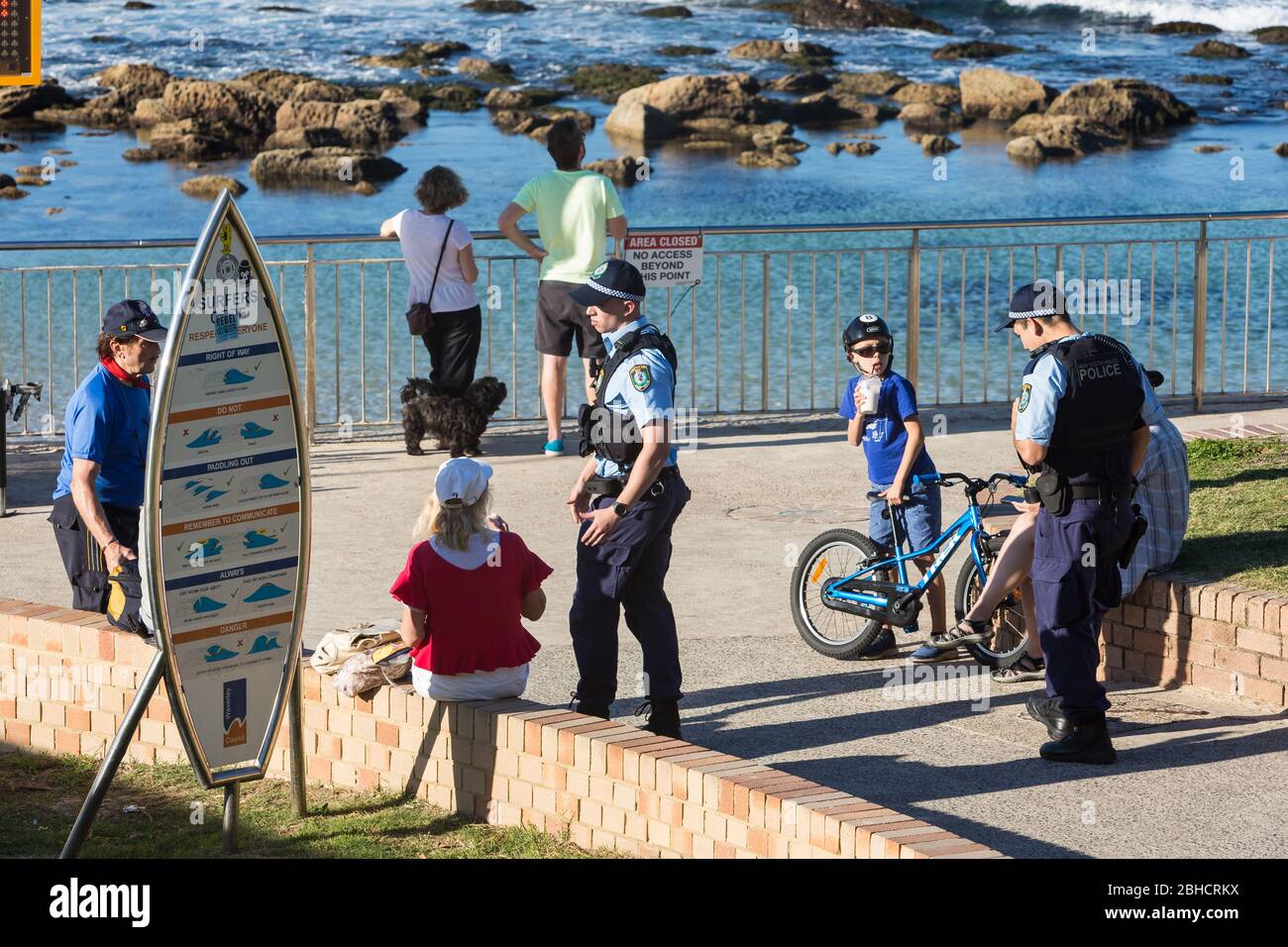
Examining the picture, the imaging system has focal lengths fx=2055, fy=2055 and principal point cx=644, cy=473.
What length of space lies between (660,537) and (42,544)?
425cm

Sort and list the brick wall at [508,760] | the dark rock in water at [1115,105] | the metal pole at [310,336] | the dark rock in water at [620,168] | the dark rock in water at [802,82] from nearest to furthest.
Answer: the brick wall at [508,760], the metal pole at [310,336], the dark rock in water at [620,168], the dark rock in water at [1115,105], the dark rock in water at [802,82]

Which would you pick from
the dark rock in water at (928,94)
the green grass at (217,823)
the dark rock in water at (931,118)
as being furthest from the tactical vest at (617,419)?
the dark rock in water at (928,94)

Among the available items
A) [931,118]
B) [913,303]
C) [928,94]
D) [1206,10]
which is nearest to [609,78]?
[928,94]

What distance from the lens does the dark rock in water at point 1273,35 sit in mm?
52656

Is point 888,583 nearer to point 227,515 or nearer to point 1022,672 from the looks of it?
point 1022,672

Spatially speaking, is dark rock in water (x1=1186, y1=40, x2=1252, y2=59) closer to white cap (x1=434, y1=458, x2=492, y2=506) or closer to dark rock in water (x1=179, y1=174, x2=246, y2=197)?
dark rock in water (x1=179, y1=174, x2=246, y2=197)

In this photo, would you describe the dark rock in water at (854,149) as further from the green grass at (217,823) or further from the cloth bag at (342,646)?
the green grass at (217,823)

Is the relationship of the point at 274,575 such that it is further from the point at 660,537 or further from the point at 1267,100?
the point at 1267,100

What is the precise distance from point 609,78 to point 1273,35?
18028 mm

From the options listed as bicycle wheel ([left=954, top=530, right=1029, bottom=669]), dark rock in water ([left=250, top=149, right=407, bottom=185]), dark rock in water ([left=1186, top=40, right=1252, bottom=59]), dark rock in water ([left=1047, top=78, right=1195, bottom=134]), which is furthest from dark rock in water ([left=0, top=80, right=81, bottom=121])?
bicycle wheel ([left=954, top=530, right=1029, bottom=669])

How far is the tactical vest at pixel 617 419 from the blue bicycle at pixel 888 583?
1.60 meters

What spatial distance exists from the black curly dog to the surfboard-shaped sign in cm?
567

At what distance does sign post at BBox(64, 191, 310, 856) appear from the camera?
5.94m
